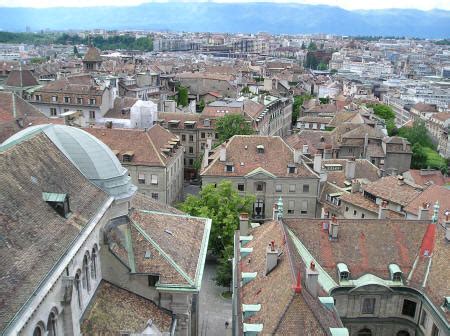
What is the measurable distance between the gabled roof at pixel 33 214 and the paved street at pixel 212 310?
2169cm

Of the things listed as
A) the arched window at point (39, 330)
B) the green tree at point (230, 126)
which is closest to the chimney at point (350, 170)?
the green tree at point (230, 126)

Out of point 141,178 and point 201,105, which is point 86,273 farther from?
point 201,105

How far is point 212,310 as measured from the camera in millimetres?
53062

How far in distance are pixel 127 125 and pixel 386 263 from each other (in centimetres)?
5942

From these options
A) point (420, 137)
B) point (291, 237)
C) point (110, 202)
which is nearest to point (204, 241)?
point (291, 237)

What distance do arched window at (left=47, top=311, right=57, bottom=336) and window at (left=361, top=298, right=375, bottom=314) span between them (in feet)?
86.4

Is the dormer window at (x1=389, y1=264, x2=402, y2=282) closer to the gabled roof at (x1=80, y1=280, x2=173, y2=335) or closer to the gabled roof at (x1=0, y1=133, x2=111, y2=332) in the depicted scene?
the gabled roof at (x1=80, y1=280, x2=173, y2=335)

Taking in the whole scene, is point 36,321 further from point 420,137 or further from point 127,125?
point 420,137

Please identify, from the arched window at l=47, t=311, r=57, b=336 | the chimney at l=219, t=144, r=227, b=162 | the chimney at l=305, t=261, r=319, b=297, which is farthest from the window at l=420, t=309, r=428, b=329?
the chimney at l=219, t=144, r=227, b=162

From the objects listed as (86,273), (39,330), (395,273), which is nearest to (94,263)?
(86,273)

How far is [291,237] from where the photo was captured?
137ft

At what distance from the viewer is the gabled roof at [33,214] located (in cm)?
2183

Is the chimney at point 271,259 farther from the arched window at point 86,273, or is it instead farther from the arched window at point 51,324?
the arched window at point 51,324

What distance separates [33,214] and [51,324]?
549cm
